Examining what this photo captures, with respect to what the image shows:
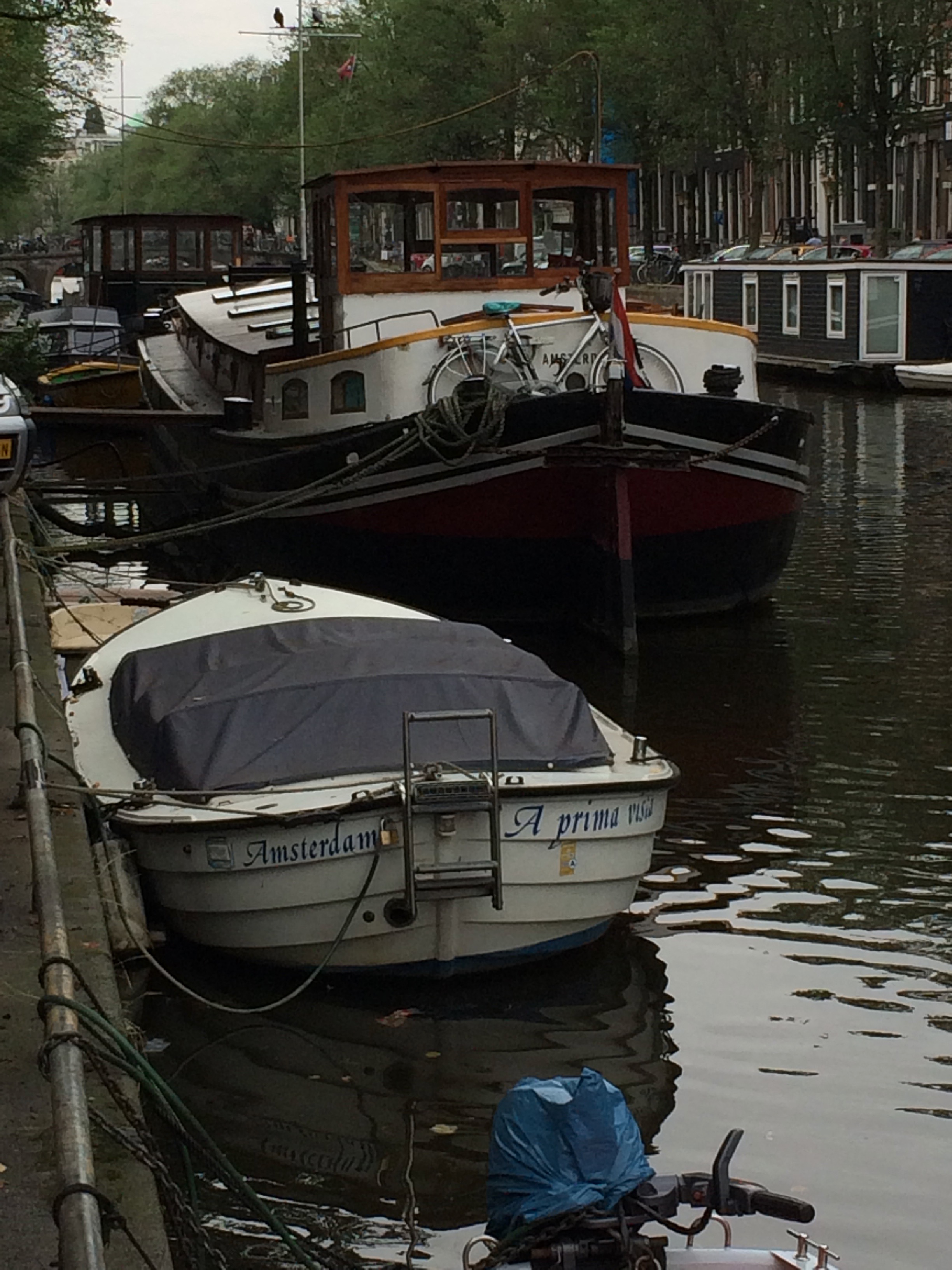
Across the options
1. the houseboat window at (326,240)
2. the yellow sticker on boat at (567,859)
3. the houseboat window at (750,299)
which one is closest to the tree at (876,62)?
the houseboat window at (750,299)

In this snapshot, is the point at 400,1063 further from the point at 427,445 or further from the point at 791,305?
the point at 791,305

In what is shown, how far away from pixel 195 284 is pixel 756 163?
2409 centimetres

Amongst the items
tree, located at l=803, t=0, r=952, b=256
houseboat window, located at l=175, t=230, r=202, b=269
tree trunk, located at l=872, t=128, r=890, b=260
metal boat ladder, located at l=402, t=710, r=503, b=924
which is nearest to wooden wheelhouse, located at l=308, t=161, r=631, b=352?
metal boat ladder, located at l=402, t=710, r=503, b=924

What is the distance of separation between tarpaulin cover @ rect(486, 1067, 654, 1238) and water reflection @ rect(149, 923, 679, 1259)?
4.28 feet

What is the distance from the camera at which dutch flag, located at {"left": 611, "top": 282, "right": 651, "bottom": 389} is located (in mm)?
15586

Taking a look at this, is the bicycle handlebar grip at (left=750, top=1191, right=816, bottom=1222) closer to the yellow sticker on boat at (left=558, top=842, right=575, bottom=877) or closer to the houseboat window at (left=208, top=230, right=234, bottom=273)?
the yellow sticker on boat at (left=558, top=842, right=575, bottom=877)

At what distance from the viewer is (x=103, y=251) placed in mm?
39000

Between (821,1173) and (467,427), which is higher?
(467,427)

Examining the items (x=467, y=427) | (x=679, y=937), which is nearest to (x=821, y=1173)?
(x=679, y=937)

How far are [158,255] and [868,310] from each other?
A: 13.9 metres

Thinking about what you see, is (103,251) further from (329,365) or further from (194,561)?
(329,365)

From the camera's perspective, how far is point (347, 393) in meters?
17.3

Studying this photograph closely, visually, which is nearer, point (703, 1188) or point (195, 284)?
point (703, 1188)

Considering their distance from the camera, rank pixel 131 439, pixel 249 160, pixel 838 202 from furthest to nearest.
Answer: pixel 249 160 < pixel 838 202 < pixel 131 439
